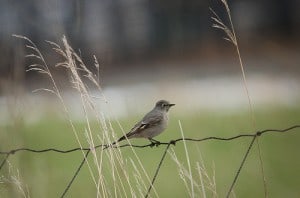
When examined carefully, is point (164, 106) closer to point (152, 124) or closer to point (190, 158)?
point (152, 124)

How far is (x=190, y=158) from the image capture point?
11367mm

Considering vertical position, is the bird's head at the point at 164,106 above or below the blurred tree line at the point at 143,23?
above

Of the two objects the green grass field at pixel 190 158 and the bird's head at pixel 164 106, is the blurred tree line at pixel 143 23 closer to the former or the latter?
the green grass field at pixel 190 158

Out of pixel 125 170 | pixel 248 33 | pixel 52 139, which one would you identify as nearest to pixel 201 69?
pixel 248 33

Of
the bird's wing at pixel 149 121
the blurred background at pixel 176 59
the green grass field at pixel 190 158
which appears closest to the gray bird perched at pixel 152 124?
the bird's wing at pixel 149 121

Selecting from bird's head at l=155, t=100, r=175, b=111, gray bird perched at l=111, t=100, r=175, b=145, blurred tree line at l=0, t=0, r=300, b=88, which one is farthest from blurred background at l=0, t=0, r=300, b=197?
gray bird perched at l=111, t=100, r=175, b=145

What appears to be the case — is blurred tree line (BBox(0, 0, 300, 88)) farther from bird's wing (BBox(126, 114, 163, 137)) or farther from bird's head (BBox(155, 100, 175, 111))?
bird's wing (BBox(126, 114, 163, 137))

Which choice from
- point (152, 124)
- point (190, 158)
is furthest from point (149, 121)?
point (190, 158)

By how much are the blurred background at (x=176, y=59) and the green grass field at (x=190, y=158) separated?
0.06 metres

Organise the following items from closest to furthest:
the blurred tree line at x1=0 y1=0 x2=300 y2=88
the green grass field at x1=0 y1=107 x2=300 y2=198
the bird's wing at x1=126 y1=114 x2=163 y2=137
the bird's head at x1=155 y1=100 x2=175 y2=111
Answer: the bird's wing at x1=126 y1=114 x2=163 y2=137 → the bird's head at x1=155 y1=100 x2=175 y2=111 → the green grass field at x1=0 y1=107 x2=300 y2=198 → the blurred tree line at x1=0 y1=0 x2=300 y2=88

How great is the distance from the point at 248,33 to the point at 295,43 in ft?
4.48

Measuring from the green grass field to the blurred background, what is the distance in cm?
6

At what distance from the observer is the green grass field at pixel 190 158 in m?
7.96

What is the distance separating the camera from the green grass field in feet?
26.1
